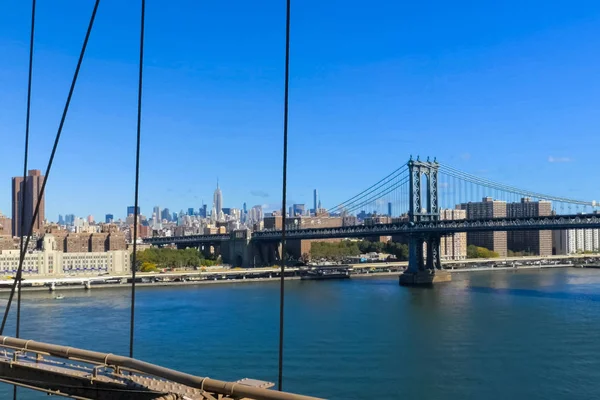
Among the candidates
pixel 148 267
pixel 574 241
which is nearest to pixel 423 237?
pixel 148 267

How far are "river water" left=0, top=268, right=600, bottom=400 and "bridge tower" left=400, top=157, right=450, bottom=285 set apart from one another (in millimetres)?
3572

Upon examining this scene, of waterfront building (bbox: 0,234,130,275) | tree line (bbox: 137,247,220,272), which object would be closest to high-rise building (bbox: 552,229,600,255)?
tree line (bbox: 137,247,220,272)

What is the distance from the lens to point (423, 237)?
16250mm

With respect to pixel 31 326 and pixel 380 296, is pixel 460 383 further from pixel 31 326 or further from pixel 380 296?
pixel 380 296

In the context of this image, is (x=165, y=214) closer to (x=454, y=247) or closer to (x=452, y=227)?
(x=454, y=247)

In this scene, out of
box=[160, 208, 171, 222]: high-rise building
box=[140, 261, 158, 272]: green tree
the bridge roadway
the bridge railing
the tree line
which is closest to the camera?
the bridge railing

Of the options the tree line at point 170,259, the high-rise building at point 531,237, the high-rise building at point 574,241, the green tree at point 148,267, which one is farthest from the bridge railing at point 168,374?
the high-rise building at point 574,241

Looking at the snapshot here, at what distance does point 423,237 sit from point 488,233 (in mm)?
14473

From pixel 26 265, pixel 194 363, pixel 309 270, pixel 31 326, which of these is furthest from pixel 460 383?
pixel 26 265

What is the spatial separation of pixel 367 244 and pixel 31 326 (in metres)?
20.9

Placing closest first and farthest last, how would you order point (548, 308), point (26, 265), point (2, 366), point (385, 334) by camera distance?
1. point (2, 366)
2. point (385, 334)
3. point (548, 308)
4. point (26, 265)

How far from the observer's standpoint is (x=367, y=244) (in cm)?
2761

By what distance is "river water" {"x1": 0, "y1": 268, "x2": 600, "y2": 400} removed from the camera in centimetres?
470

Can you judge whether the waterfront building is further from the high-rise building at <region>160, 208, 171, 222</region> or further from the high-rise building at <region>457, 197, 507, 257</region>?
the high-rise building at <region>160, 208, 171, 222</region>
